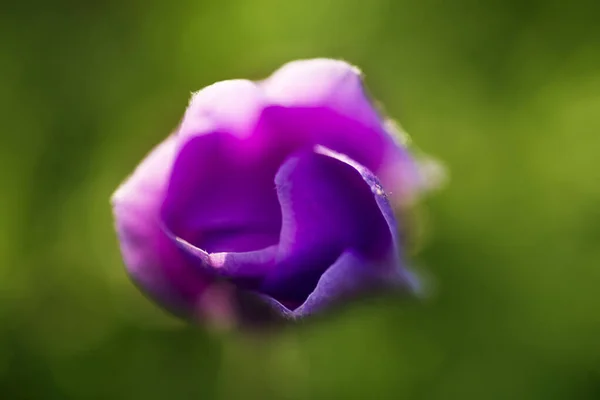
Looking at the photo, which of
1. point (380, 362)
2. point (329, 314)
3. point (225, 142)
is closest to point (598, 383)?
Answer: point (380, 362)

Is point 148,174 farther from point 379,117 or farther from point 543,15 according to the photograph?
point 543,15

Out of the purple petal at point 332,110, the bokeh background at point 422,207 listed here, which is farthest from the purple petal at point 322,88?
the bokeh background at point 422,207

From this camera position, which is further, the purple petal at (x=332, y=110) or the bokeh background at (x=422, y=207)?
the bokeh background at (x=422, y=207)

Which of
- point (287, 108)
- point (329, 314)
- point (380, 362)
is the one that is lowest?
point (380, 362)

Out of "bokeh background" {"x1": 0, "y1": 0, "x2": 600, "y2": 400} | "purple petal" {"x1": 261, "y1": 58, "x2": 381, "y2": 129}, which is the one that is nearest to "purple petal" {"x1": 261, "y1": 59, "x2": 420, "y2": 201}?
"purple petal" {"x1": 261, "y1": 58, "x2": 381, "y2": 129}

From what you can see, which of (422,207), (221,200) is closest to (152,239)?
(221,200)

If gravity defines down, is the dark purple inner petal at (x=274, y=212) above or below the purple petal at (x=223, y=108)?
below

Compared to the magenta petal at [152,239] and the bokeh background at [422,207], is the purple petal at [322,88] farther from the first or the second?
the bokeh background at [422,207]

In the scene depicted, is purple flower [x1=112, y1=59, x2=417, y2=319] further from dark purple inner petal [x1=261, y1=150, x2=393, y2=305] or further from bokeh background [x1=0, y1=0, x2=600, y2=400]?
bokeh background [x1=0, y1=0, x2=600, y2=400]
